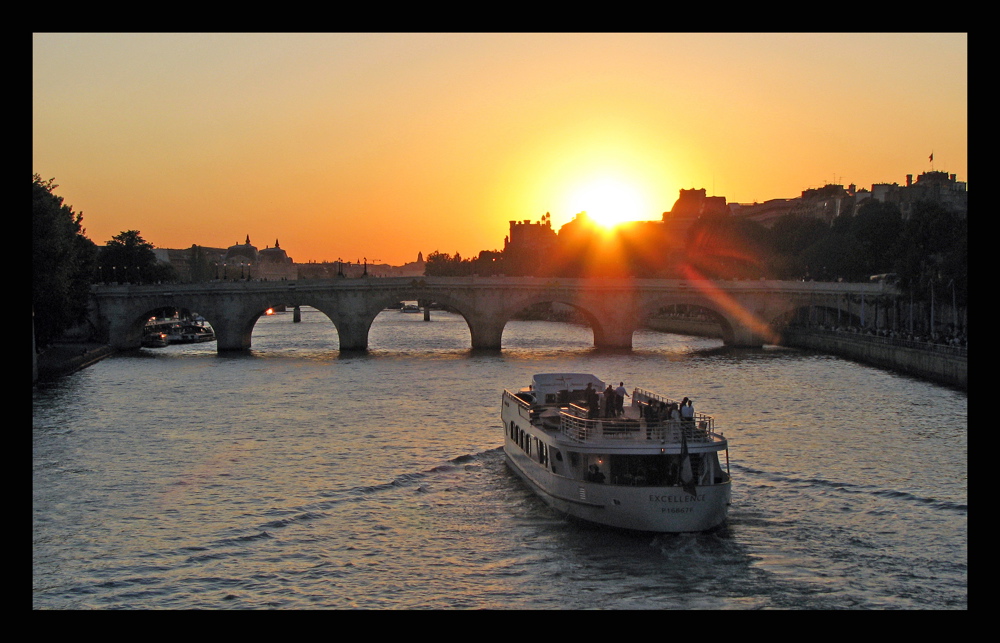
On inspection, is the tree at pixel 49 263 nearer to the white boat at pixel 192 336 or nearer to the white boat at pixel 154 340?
the white boat at pixel 154 340

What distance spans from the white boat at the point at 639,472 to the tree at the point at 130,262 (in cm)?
9429

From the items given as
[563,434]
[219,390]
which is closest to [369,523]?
[563,434]

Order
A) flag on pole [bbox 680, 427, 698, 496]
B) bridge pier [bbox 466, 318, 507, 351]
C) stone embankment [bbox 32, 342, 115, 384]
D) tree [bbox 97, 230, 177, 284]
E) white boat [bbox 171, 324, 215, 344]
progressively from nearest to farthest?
flag on pole [bbox 680, 427, 698, 496], stone embankment [bbox 32, 342, 115, 384], bridge pier [bbox 466, 318, 507, 351], white boat [bbox 171, 324, 215, 344], tree [bbox 97, 230, 177, 284]

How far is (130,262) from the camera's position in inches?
4732

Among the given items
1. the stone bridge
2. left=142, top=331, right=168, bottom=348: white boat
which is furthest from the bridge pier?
left=142, top=331, right=168, bottom=348: white boat

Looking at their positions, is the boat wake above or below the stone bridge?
below

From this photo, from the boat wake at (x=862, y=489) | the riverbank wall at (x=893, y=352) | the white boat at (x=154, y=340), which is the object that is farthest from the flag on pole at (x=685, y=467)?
the white boat at (x=154, y=340)

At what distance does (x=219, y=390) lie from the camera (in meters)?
54.3

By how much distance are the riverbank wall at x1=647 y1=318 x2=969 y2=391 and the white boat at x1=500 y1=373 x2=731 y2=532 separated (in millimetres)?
17784

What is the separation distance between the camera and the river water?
64.9 ft

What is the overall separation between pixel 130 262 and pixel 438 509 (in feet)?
343

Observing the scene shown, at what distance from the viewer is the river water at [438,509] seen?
1978cm

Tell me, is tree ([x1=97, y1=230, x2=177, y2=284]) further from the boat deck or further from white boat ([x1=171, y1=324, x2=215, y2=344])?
the boat deck
